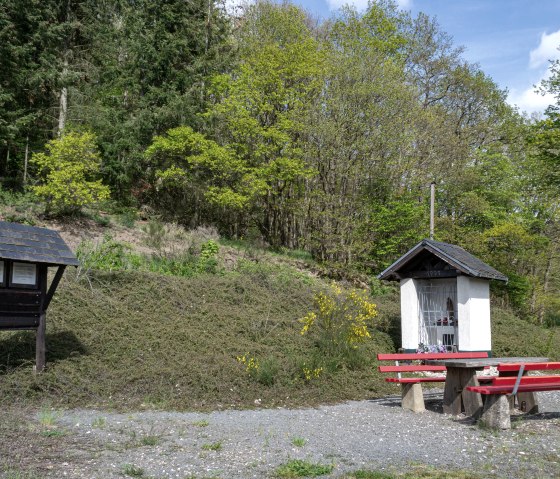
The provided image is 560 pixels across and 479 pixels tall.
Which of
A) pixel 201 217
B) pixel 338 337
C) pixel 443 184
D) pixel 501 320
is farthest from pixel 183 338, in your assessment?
pixel 443 184

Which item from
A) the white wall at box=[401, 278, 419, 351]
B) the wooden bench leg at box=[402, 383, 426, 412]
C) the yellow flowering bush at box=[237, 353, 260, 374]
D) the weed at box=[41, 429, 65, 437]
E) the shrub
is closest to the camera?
the weed at box=[41, 429, 65, 437]

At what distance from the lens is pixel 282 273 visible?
20.3 metres

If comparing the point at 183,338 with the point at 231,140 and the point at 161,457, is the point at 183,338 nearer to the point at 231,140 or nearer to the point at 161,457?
the point at 161,457

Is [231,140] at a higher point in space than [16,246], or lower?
higher

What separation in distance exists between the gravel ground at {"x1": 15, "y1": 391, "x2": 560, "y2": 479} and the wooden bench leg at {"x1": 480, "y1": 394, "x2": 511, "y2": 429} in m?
A: 0.19

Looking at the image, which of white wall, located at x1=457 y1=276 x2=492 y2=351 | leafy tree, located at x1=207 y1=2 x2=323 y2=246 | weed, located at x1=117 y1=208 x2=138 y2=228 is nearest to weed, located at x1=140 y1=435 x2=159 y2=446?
white wall, located at x1=457 y1=276 x2=492 y2=351

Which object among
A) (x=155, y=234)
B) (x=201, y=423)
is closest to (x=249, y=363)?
(x=201, y=423)

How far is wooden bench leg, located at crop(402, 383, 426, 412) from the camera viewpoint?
10.1 metres

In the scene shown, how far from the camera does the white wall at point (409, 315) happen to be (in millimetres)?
15570

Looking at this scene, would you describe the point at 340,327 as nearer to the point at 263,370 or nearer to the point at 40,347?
the point at 263,370

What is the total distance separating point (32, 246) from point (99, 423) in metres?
3.74

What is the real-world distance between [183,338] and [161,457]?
691 centimetres

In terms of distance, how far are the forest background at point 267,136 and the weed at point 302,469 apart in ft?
57.6

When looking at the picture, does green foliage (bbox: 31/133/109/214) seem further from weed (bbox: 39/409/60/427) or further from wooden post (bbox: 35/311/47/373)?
weed (bbox: 39/409/60/427)
